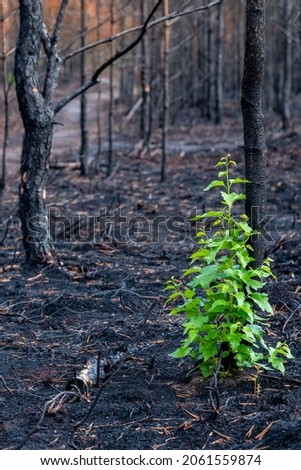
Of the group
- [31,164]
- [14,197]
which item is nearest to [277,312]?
[31,164]

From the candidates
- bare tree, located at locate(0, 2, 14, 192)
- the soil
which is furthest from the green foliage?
bare tree, located at locate(0, 2, 14, 192)

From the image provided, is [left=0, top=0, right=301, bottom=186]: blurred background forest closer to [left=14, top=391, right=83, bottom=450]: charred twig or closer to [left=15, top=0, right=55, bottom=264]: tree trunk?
[left=15, top=0, right=55, bottom=264]: tree trunk

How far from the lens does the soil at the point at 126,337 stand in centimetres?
393

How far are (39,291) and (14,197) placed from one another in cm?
578

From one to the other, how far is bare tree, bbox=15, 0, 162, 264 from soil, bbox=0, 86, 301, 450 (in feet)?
0.98

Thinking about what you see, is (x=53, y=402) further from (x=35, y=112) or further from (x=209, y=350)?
(x=35, y=112)

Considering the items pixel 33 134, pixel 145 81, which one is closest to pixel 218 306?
pixel 33 134

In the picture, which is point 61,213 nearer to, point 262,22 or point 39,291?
point 39,291

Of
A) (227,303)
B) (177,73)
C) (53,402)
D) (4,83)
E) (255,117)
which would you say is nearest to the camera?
(53,402)

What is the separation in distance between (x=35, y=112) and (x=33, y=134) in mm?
209

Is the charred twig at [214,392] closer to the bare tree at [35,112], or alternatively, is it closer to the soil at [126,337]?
the soil at [126,337]

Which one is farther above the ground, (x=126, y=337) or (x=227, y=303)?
(x=227, y=303)

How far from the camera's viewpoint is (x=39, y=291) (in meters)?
6.75

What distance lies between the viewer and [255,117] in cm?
474
